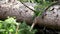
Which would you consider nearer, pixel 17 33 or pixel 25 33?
pixel 17 33

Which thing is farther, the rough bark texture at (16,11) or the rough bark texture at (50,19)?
the rough bark texture at (16,11)

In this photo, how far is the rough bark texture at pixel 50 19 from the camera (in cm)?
185

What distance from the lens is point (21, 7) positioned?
2.10m

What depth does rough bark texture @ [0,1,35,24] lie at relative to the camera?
2.00 metres

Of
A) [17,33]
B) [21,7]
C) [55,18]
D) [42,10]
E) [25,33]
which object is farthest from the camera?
[21,7]

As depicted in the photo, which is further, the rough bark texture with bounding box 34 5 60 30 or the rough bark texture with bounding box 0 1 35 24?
the rough bark texture with bounding box 0 1 35 24

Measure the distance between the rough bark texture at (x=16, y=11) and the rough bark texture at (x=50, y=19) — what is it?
0.14 meters

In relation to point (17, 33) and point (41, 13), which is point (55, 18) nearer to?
point (41, 13)

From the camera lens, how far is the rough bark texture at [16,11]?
200 centimetres

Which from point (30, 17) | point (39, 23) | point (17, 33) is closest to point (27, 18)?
point (30, 17)

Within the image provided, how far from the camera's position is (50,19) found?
6.11 feet

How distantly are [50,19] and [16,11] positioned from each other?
1.46 feet

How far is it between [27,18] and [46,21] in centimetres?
25

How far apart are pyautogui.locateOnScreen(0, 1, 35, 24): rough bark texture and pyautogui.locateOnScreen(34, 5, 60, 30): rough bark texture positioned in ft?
0.46
